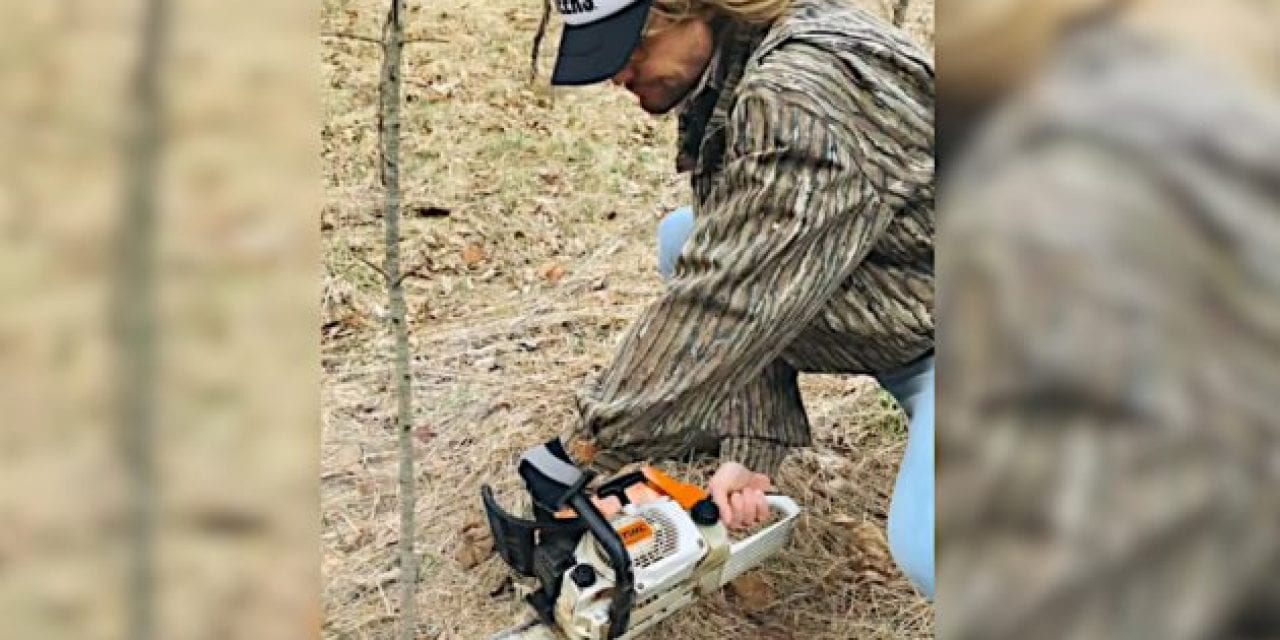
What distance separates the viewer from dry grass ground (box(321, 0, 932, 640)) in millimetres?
1352

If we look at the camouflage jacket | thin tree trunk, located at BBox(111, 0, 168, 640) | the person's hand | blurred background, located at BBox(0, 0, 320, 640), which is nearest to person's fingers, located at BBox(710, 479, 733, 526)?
the person's hand

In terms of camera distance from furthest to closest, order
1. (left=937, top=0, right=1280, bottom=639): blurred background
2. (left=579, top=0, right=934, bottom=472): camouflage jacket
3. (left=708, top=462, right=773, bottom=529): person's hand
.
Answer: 1. (left=708, top=462, right=773, bottom=529): person's hand
2. (left=579, top=0, right=934, bottom=472): camouflage jacket
3. (left=937, top=0, right=1280, bottom=639): blurred background

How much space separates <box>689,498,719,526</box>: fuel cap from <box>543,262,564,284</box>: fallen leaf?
34 cm

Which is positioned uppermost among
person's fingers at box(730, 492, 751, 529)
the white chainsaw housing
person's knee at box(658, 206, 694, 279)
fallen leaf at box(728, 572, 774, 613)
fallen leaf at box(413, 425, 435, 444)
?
person's knee at box(658, 206, 694, 279)

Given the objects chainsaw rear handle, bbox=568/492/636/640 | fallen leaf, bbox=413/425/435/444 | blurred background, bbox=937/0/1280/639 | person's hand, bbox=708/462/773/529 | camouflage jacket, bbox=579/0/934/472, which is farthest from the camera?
fallen leaf, bbox=413/425/435/444

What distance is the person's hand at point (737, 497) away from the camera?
1.39m

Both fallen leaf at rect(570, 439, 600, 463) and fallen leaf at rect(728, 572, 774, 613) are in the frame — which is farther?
fallen leaf at rect(728, 572, 774, 613)

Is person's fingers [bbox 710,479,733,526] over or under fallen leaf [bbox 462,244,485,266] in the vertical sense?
under

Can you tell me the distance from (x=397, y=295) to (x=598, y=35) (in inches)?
13.6

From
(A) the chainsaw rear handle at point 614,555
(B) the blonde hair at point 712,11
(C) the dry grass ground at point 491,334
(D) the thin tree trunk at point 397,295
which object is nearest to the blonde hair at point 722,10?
(B) the blonde hair at point 712,11

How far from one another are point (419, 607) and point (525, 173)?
515mm

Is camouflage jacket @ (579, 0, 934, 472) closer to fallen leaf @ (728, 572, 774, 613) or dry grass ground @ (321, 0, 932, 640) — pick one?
dry grass ground @ (321, 0, 932, 640)

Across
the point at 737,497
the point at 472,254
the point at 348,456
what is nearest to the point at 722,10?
the point at 472,254

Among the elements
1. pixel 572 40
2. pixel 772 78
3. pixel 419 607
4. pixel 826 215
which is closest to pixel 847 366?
pixel 826 215
